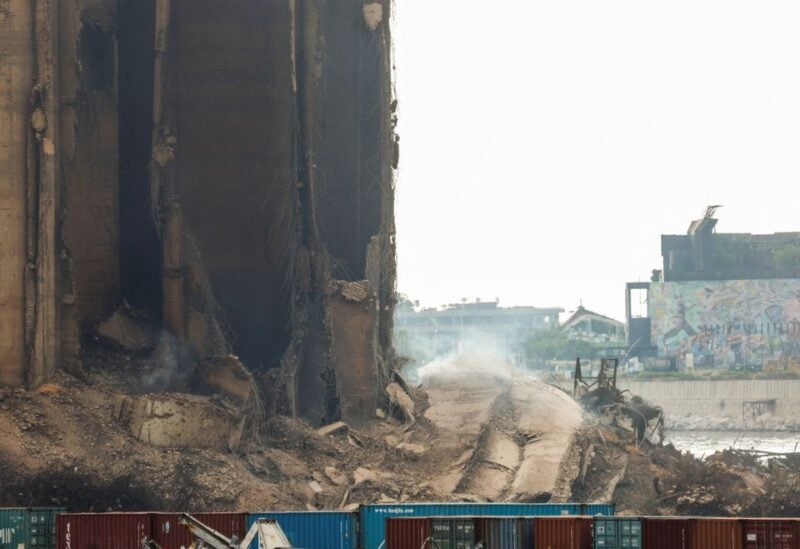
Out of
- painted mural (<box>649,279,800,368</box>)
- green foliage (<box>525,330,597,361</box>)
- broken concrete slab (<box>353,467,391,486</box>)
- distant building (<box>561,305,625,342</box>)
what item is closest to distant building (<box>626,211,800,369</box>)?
painted mural (<box>649,279,800,368</box>)

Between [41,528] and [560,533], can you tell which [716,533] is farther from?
[41,528]

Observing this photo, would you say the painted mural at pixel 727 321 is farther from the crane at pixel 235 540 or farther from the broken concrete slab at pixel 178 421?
the crane at pixel 235 540

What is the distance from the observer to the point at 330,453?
128 feet

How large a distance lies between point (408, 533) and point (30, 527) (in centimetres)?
704

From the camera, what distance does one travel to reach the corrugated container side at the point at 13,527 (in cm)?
2625

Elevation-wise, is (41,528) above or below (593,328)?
below

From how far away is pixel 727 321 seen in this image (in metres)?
119

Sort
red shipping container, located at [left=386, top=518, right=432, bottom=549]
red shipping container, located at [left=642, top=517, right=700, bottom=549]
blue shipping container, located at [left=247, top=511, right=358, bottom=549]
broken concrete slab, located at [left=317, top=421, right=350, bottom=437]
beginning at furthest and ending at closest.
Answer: broken concrete slab, located at [left=317, top=421, right=350, bottom=437] < blue shipping container, located at [left=247, top=511, right=358, bottom=549] < red shipping container, located at [left=642, top=517, right=700, bottom=549] < red shipping container, located at [left=386, top=518, right=432, bottom=549]

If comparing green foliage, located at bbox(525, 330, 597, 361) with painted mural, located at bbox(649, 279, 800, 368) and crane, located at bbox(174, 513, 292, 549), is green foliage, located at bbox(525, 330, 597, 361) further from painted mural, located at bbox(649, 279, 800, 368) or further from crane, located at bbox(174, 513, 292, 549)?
crane, located at bbox(174, 513, 292, 549)

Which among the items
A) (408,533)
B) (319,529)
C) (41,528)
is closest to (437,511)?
(319,529)

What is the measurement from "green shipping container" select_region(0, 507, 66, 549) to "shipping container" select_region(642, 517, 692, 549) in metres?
10.5

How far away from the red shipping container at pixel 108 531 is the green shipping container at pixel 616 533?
7649mm

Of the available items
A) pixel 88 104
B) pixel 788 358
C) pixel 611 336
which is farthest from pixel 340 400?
pixel 611 336

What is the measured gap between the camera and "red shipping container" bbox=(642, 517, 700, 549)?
24672 millimetres
